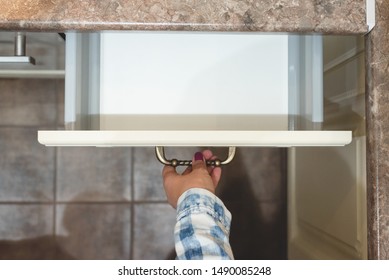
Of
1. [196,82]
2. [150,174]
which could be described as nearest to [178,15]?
[196,82]

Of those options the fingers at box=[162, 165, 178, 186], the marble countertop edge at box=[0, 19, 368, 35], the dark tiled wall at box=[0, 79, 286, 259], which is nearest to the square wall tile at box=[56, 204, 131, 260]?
the dark tiled wall at box=[0, 79, 286, 259]

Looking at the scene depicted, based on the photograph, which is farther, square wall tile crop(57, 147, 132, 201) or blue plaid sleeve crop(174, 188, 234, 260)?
square wall tile crop(57, 147, 132, 201)

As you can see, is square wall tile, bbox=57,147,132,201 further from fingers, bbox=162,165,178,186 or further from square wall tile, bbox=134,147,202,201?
fingers, bbox=162,165,178,186

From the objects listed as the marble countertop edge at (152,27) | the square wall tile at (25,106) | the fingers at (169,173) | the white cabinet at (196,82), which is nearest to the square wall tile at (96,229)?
the square wall tile at (25,106)

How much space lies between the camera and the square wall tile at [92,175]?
1.41 metres

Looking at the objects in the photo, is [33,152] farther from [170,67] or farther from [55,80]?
[170,67]

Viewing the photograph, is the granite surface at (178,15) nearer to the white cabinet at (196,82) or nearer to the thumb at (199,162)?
the white cabinet at (196,82)

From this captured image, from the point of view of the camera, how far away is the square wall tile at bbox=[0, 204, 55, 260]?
140 cm

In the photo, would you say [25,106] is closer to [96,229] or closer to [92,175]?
[92,175]

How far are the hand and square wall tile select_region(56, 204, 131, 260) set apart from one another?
1.95ft

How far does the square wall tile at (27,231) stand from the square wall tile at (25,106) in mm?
293

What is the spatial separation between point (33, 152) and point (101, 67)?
0.75m

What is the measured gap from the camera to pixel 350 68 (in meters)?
0.85

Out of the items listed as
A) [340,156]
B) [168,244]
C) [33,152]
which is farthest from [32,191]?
[340,156]
